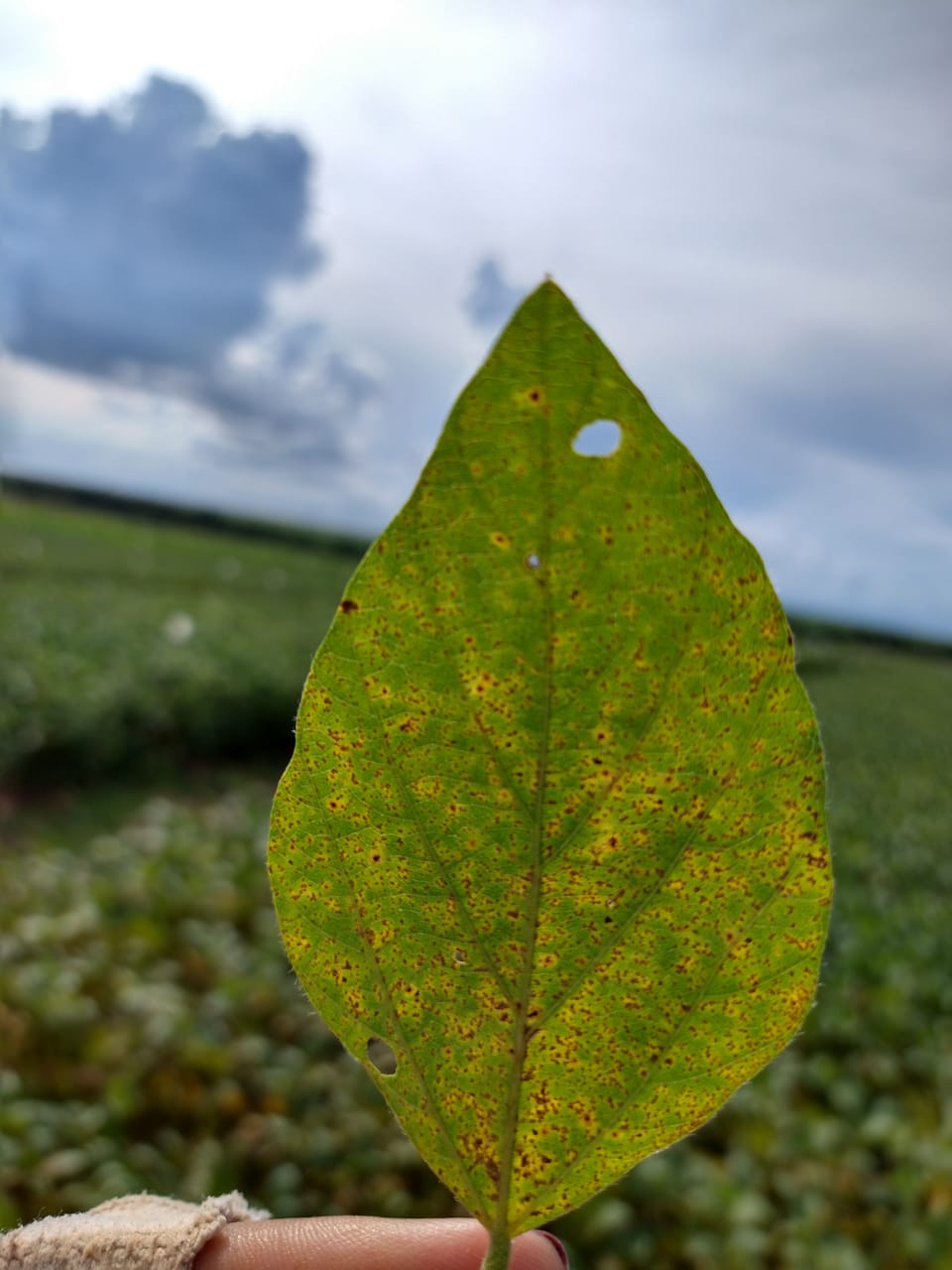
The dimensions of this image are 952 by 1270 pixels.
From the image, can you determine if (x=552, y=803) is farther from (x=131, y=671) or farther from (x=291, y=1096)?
(x=131, y=671)

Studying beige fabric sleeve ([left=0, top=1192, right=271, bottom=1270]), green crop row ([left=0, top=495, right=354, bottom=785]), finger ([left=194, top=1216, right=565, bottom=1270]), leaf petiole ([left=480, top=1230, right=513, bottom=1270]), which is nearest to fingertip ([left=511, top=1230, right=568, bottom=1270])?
finger ([left=194, top=1216, right=565, bottom=1270])

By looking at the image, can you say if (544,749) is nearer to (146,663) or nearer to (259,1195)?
(259,1195)

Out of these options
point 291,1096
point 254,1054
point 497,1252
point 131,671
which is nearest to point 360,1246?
point 497,1252

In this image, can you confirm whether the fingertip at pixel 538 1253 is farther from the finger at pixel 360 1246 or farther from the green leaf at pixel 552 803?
the green leaf at pixel 552 803

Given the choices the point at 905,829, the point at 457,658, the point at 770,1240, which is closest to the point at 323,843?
the point at 457,658

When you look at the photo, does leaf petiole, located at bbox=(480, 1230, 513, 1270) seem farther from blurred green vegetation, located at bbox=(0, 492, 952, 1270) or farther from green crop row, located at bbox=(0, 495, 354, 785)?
green crop row, located at bbox=(0, 495, 354, 785)
